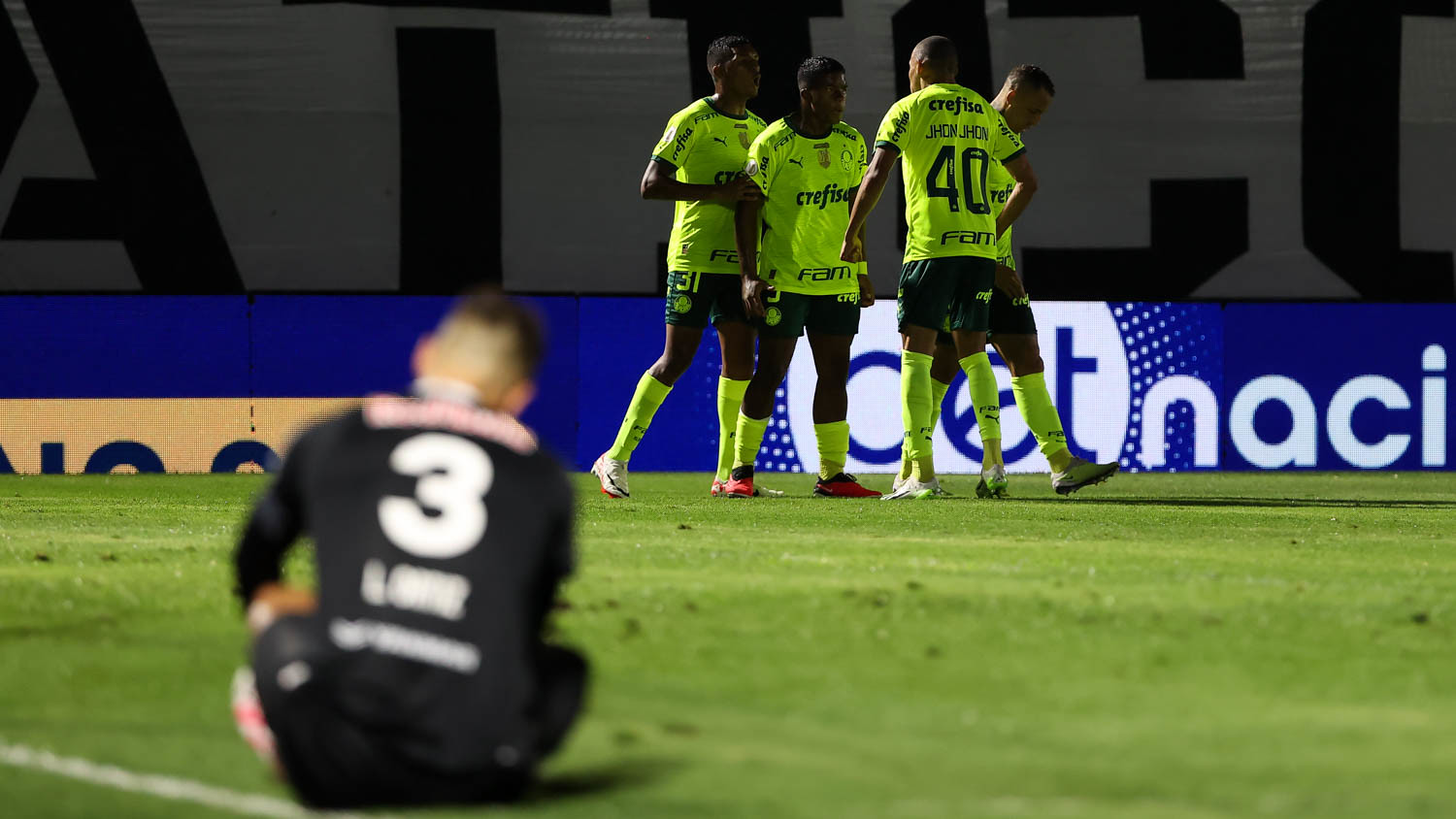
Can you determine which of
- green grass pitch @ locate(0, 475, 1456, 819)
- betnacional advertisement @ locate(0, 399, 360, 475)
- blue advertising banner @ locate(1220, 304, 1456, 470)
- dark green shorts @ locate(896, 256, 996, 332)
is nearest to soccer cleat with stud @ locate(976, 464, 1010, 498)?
dark green shorts @ locate(896, 256, 996, 332)

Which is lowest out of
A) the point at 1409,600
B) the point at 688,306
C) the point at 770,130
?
the point at 1409,600

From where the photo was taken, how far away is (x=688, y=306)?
10.3 m

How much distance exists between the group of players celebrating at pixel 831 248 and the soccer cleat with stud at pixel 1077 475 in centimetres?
1

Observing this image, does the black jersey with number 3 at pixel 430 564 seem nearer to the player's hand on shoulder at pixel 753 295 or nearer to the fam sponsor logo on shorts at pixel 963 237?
the player's hand on shoulder at pixel 753 295

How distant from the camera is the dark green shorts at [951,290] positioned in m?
10.1

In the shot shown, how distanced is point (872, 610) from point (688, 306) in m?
5.11

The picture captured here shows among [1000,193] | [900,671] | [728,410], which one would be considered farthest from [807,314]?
[900,671]

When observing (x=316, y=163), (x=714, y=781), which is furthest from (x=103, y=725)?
(x=316, y=163)

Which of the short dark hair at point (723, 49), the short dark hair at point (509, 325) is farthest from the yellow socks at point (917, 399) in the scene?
the short dark hair at point (509, 325)

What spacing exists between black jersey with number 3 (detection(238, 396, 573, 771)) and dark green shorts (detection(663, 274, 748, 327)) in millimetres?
7050

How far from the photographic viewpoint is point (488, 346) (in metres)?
3.23

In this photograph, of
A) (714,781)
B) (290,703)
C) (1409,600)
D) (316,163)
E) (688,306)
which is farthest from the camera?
(316,163)

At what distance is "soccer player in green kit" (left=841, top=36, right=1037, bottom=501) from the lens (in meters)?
10.2

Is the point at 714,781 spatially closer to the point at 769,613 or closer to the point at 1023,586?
the point at 769,613
